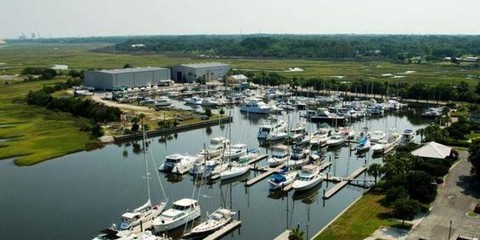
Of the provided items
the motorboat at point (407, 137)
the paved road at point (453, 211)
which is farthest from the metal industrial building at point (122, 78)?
the paved road at point (453, 211)

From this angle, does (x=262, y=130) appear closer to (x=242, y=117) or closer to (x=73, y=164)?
(x=242, y=117)

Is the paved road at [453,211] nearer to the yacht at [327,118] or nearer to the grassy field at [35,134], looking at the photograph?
the yacht at [327,118]

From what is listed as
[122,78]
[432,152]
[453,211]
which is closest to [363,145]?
[432,152]

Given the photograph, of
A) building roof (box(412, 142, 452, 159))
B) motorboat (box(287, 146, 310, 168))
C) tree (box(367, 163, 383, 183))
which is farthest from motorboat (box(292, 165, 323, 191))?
building roof (box(412, 142, 452, 159))

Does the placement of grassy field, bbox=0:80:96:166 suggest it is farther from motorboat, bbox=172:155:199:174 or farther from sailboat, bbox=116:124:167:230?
sailboat, bbox=116:124:167:230

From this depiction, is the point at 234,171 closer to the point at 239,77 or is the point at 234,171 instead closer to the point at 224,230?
the point at 224,230

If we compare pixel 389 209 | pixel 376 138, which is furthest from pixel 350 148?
pixel 389 209
